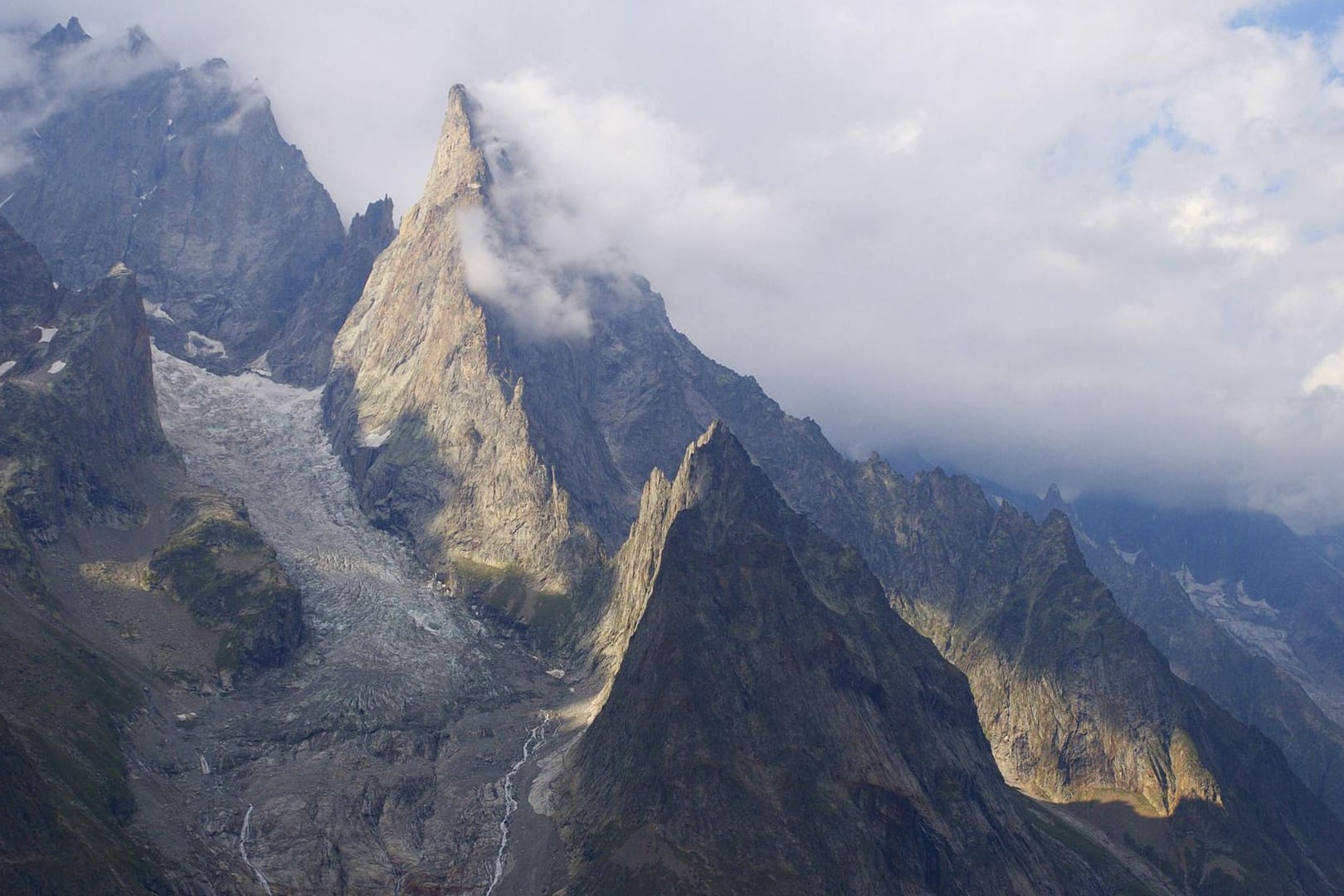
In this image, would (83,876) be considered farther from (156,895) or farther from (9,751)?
(9,751)

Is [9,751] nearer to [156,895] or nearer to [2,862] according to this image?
[2,862]

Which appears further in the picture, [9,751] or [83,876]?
[9,751]

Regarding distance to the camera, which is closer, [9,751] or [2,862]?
[2,862]

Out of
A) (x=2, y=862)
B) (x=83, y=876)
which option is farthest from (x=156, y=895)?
(x=2, y=862)

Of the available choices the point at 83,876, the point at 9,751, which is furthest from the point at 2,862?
the point at 9,751

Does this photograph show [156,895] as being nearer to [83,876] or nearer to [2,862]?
[83,876]
